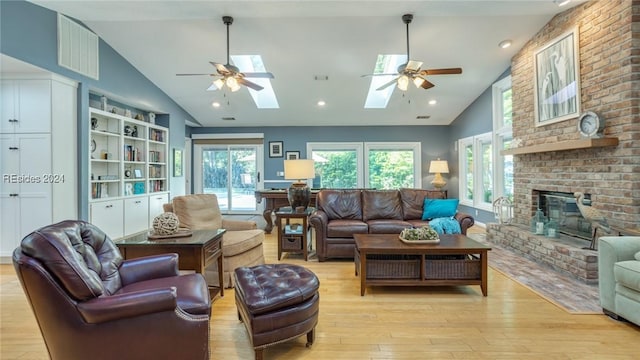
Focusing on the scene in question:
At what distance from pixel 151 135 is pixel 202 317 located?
5.42 m

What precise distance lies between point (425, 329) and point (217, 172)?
714 cm

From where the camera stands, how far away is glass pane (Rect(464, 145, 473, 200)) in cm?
680

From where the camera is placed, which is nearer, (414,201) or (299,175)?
(299,175)

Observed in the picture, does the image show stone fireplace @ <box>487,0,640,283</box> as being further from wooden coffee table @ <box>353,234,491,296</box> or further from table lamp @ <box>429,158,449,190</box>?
table lamp @ <box>429,158,449,190</box>

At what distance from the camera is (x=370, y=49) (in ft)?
15.6

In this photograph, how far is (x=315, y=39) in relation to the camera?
4.54 metres

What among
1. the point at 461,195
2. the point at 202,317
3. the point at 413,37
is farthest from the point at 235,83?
the point at 461,195

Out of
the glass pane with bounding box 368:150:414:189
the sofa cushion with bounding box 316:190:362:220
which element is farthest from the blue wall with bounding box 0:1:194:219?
the glass pane with bounding box 368:150:414:189

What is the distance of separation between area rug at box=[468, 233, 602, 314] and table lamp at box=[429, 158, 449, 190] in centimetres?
323

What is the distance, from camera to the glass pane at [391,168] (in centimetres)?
798

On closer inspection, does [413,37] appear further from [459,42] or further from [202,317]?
[202,317]

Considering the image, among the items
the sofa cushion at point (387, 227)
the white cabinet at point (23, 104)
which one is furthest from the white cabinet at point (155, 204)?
the sofa cushion at point (387, 227)

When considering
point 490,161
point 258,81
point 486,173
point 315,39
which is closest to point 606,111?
point 490,161

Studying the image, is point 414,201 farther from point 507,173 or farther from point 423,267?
point 507,173
